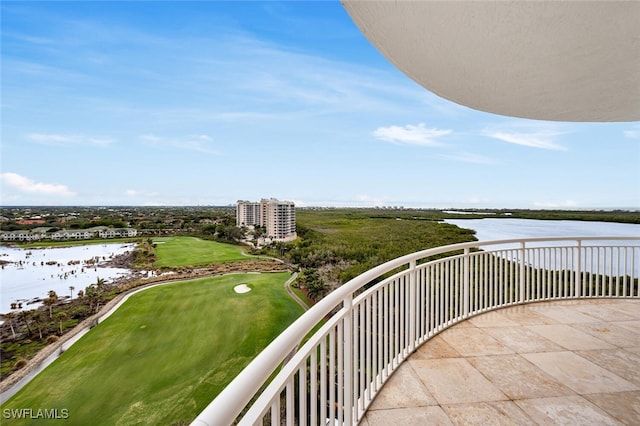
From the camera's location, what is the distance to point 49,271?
2350cm

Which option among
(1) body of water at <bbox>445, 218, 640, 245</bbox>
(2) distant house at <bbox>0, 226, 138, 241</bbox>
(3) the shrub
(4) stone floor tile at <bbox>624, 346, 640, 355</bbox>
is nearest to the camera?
(4) stone floor tile at <bbox>624, 346, 640, 355</bbox>

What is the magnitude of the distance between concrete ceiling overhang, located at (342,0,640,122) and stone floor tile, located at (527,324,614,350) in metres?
2.45

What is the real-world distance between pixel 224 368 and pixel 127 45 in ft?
113

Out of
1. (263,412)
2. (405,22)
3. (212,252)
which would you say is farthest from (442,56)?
(212,252)

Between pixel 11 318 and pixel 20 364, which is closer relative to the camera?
pixel 20 364

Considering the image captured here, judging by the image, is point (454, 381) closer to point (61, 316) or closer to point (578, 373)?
point (578, 373)

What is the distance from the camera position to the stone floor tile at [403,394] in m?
2.00

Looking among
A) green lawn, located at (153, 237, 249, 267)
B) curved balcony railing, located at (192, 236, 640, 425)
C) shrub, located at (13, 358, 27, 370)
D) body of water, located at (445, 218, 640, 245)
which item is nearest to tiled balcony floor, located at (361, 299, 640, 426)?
curved balcony railing, located at (192, 236, 640, 425)

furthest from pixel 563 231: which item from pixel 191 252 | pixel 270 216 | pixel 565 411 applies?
pixel 191 252

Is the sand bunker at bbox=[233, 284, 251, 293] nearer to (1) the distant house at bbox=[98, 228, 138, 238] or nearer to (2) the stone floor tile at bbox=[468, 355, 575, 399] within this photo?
(1) the distant house at bbox=[98, 228, 138, 238]

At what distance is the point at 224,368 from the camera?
20453mm

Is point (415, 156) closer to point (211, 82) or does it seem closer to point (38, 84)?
point (211, 82)

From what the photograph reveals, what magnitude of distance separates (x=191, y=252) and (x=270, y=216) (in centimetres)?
953

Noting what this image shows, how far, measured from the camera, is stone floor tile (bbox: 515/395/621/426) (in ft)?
6.06
